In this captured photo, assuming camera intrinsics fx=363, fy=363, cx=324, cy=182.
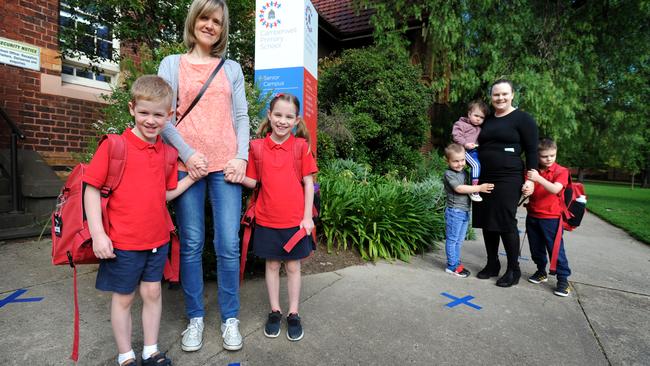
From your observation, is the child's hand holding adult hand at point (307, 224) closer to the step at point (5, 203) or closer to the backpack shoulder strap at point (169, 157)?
the backpack shoulder strap at point (169, 157)

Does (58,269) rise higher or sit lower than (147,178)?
lower

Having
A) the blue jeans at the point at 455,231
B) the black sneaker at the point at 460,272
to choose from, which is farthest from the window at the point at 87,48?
the black sneaker at the point at 460,272

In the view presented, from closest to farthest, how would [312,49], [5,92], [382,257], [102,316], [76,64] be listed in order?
[102,316]
[382,257]
[312,49]
[5,92]
[76,64]

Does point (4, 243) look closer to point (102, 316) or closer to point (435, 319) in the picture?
point (102, 316)

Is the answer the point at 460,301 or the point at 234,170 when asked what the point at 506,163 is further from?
the point at 234,170

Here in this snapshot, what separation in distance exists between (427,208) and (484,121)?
1824mm

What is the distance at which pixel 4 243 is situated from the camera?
14.1 feet

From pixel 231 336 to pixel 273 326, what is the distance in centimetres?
28

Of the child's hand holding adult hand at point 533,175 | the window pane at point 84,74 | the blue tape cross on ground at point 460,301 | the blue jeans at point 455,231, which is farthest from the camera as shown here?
the window pane at point 84,74

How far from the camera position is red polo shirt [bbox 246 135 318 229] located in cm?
231

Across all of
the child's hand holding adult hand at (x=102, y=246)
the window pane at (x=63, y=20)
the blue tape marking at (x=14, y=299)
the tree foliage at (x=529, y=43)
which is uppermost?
the tree foliage at (x=529, y=43)

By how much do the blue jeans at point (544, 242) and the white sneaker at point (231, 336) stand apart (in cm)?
272

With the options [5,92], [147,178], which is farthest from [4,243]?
[147,178]

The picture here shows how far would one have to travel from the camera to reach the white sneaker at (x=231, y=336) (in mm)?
2090
